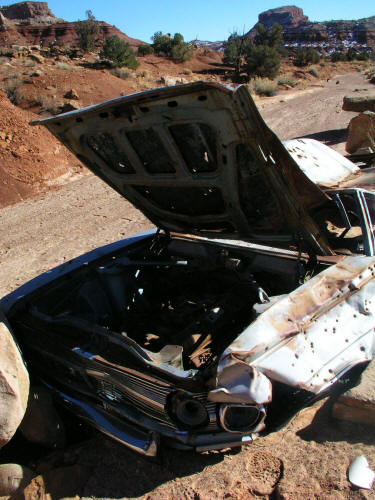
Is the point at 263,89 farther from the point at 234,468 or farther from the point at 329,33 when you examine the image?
the point at 329,33

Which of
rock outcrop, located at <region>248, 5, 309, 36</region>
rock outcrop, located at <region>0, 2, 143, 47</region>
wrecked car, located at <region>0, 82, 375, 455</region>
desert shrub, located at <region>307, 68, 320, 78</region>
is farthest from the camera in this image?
rock outcrop, located at <region>248, 5, 309, 36</region>

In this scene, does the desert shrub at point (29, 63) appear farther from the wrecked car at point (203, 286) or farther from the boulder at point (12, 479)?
the boulder at point (12, 479)

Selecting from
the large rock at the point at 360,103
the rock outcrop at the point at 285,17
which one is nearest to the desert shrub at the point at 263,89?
the large rock at the point at 360,103

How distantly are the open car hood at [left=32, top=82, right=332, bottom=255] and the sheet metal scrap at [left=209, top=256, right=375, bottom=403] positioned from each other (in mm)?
416

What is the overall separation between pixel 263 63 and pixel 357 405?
91.3 ft

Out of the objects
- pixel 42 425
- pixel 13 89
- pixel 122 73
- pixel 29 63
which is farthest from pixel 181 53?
pixel 42 425

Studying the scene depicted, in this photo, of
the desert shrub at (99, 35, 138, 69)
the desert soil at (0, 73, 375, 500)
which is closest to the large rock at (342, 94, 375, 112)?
the desert soil at (0, 73, 375, 500)

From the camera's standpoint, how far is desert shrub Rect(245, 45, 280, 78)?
2712cm

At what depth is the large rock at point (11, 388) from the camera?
2.79 m

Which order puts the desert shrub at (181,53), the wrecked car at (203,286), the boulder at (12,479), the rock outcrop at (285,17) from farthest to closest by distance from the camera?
1. the rock outcrop at (285,17)
2. the desert shrub at (181,53)
3. the boulder at (12,479)
4. the wrecked car at (203,286)

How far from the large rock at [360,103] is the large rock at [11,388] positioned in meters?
11.8

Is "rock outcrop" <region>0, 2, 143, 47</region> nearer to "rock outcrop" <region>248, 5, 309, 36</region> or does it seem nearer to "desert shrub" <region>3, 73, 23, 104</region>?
"desert shrub" <region>3, 73, 23, 104</region>

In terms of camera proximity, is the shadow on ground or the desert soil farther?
the shadow on ground

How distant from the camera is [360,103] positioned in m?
12.1
